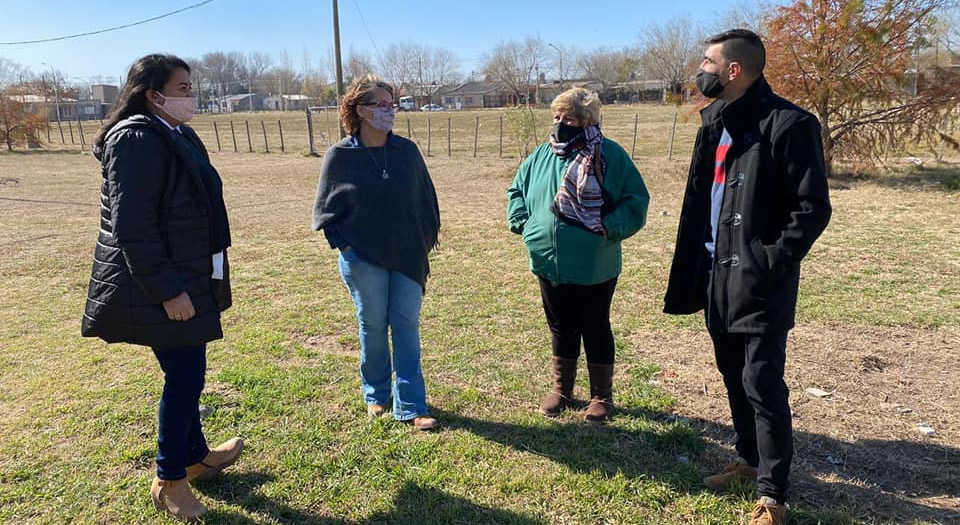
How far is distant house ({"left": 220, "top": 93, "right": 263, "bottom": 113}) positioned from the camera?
108 meters

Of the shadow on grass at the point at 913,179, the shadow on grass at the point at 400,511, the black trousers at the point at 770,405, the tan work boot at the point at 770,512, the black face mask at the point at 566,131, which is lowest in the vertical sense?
the shadow on grass at the point at 400,511

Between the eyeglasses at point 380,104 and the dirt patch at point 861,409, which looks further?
the eyeglasses at point 380,104

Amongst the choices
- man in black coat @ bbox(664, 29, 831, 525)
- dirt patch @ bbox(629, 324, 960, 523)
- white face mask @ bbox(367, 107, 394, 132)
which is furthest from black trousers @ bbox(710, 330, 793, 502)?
white face mask @ bbox(367, 107, 394, 132)

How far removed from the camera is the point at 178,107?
2600mm

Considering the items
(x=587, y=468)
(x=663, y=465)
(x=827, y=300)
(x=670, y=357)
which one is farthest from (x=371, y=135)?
(x=827, y=300)

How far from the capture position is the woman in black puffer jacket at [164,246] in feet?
7.87

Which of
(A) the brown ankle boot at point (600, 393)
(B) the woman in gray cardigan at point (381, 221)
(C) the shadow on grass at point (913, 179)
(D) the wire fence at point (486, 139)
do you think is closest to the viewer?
(B) the woman in gray cardigan at point (381, 221)

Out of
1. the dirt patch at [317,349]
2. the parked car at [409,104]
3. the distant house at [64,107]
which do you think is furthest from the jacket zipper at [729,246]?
the parked car at [409,104]

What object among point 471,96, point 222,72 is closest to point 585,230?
point 471,96

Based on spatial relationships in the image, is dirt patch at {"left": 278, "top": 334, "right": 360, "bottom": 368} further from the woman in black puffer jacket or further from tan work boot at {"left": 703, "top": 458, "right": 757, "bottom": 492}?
tan work boot at {"left": 703, "top": 458, "right": 757, "bottom": 492}

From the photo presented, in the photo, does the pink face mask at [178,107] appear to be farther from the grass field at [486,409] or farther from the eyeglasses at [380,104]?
the grass field at [486,409]

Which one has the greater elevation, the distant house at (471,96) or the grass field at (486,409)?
the distant house at (471,96)

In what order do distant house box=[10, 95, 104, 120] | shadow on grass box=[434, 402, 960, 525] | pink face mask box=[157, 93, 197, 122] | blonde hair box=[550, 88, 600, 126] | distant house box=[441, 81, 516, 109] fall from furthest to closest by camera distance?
distant house box=[441, 81, 516, 109]
distant house box=[10, 95, 104, 120]
blonde hair box=[550, 88, 600, 126]
shadow on grass box=[434, 402, 960, 525]
pink face mask box=[157, 93, 197, 122]

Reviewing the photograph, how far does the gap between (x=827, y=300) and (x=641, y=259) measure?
2096 millimetres
